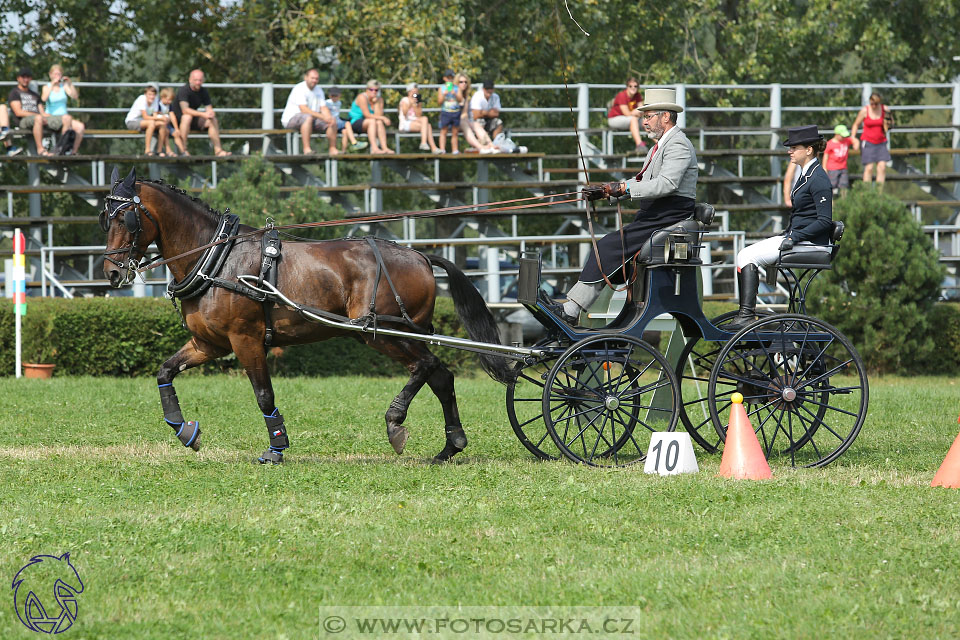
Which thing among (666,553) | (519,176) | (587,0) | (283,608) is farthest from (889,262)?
(283,608)

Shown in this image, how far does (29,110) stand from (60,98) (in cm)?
55

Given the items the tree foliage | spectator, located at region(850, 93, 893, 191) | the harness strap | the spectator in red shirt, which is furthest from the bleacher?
the harness strap

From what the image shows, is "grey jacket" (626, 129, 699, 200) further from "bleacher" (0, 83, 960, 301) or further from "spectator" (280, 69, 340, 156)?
"spectator" (280, 69, 340, 156)

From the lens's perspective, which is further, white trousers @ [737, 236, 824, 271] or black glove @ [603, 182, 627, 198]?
white trousers @ [737, 236, 824, 271]

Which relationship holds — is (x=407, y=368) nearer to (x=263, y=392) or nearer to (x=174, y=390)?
(x=263, y=392)

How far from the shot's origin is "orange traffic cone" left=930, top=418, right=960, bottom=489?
25.3ft

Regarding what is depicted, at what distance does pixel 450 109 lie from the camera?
21.3 metres

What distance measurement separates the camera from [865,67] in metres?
28.3

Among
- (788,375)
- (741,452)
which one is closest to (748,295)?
(788,375)

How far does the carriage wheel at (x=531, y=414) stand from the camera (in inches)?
340

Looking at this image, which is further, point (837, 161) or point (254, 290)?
point (837, 161)

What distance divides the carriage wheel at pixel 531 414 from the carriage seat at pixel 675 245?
993 millimetres

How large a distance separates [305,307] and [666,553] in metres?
3.60

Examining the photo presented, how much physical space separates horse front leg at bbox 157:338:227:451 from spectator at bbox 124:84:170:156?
12.0 metres
